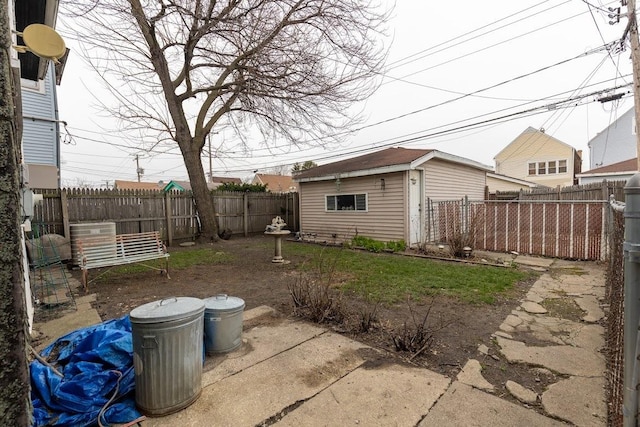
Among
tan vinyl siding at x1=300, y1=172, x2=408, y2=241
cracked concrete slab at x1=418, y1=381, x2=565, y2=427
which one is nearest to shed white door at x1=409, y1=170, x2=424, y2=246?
tan vinyl siding at x1=300, y1=172, x2=408, y2=241

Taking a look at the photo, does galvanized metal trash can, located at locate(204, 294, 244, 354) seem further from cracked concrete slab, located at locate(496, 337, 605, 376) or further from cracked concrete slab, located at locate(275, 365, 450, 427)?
cracked concrete slab, located at locate(496, 337, 605, 376)

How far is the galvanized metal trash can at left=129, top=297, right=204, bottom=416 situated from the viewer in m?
2.02

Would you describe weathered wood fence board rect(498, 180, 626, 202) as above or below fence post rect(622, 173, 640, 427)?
above

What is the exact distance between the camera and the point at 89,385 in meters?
2.13

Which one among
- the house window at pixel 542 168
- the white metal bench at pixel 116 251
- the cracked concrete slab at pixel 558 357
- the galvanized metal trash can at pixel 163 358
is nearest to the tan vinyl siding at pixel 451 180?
the cracked concrete slab at pixel 558 357

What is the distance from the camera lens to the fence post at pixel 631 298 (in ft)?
3.73

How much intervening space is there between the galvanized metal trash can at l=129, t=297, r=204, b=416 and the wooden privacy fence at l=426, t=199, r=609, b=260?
7275mm

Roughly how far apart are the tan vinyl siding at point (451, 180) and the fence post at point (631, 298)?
27.7 ft

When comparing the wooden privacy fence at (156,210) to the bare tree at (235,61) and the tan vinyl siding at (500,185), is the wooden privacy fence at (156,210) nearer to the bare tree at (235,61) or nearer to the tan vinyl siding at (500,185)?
the bare tree at (235,61)

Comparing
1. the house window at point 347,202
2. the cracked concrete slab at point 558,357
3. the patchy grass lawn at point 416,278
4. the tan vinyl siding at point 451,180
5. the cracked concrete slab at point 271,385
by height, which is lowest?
the cracked concrete slab at point 558,357

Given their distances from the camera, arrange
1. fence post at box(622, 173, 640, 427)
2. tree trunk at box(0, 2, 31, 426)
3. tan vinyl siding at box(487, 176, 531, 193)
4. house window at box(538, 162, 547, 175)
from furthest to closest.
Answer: house window at box(538, 162, 547, 175)
tan vinyl siding at box(487, 176, 531, 193)
fence post at box(622, 173, 640, 427)
tree trunk at box(0, 2, 31, 426)

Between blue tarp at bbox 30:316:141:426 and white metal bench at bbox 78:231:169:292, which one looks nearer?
→ blue tarp at bbox 30:316:141:426

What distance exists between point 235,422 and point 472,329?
2.79 m

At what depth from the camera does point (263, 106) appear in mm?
10070
